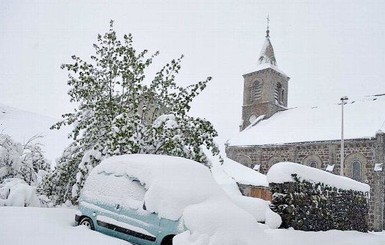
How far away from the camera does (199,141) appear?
991 centimetres

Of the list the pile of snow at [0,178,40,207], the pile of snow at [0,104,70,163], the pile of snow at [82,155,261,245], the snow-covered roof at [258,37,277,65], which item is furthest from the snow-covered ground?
the snow-covered roof at [258,37,277,65]

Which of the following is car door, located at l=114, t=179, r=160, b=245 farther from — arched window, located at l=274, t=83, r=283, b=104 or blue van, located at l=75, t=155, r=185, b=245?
arched window, located at l=274, t=83, r=283, b=104

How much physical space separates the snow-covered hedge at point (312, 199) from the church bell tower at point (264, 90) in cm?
2296

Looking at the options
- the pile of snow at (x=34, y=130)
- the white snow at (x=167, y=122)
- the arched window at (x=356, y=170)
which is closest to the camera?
the white snow at (x=167, y=122)

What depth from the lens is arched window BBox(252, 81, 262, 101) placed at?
34.9 metres

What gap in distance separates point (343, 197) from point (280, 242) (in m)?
5.32

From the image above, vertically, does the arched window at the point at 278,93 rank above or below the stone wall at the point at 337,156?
above

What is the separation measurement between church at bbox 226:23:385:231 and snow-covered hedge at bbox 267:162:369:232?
43.6 ft

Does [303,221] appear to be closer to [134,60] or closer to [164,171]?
[164,171]

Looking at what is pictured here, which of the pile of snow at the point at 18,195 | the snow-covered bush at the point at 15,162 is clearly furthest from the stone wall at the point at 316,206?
the snow-covered bush at the point at 15,162

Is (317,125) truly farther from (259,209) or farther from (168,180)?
(168,180)

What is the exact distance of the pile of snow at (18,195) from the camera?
7629 millimetres

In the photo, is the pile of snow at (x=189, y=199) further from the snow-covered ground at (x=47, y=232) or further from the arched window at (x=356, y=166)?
the arched window at (x=356, y=166)

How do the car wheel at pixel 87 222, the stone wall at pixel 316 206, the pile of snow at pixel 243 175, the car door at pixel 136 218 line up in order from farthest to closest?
1. the pile of snow at pixel 243 175
2. the stone wall at pixel 316 206
3. the car wheel at pixel 87 222
4. the car door at pixel 136 218
